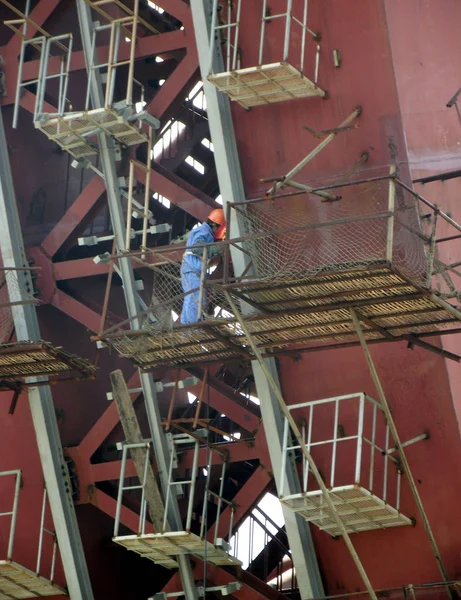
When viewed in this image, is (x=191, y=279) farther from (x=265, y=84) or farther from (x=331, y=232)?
(x=265, y=84)

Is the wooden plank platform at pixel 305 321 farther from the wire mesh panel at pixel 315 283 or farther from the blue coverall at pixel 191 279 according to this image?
the blue coverall at pixel 191 279

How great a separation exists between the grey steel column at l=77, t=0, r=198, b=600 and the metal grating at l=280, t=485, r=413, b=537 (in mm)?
2254

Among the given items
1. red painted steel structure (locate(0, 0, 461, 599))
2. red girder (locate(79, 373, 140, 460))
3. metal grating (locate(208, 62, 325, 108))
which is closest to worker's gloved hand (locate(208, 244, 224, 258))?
red painted steel structure (locate(0, 0, 461, 599))

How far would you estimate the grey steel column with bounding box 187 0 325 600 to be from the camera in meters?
19.1

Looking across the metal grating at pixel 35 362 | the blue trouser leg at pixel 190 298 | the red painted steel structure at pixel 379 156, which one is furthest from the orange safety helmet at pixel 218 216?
the metal grating at pixel 35 362

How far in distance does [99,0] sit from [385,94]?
17.3 feet

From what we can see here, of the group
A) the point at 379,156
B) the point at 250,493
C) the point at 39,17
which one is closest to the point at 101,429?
the point at 250,493

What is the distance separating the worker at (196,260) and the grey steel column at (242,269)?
253mm

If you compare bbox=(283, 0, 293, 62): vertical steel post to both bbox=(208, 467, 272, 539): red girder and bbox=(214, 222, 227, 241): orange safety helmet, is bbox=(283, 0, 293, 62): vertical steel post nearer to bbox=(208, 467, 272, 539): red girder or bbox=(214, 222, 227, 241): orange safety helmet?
bbox=(214, 222, 227, 241): orange safety helmet

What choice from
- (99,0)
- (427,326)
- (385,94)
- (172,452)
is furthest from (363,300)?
(99,0)

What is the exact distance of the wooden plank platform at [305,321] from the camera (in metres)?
16.1

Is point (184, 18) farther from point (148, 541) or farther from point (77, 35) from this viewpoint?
point (148, 541)

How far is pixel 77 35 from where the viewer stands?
23094 mm

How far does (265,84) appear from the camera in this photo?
60.5ft
